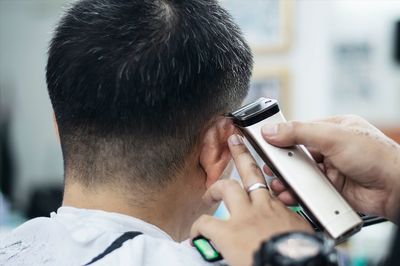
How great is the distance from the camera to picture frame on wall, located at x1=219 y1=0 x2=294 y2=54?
2.58 m

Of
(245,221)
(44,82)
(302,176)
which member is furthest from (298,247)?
(44,82)

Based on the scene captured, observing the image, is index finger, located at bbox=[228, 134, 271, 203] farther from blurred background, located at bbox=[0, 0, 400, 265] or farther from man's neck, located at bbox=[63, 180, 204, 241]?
blurred background, located at bbox=[0, 0, 400, 265]

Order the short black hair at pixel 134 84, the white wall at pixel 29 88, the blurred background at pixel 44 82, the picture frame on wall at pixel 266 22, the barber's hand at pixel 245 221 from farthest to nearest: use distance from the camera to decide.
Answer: the white wall at pixel 29 88 < the blurred background at pixel 44 82 < the picture frame on wall at pixel 266 22 < the short black hair at pixel 134 84 < the barber's hand at pixel 245 221

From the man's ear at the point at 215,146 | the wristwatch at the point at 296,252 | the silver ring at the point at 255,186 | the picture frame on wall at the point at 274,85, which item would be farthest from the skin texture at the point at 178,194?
the picture frame on wall at the point at 274,85

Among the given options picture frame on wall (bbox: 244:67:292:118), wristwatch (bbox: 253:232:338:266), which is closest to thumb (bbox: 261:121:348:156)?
wristwatch (bbox: 253:232:338:266)

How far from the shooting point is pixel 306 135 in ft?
2.72

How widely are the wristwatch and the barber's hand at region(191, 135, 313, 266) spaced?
116 mm

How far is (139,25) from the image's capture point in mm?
798

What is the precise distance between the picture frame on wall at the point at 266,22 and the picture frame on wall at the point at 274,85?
10 cm

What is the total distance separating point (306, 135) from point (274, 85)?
6.09 ft

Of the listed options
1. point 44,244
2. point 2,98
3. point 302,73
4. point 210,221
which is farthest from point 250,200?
point 2,98

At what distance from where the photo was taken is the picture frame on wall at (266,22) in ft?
8.48

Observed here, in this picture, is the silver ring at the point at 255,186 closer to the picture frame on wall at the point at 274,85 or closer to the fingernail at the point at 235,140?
the fingernail at the point at 235,140

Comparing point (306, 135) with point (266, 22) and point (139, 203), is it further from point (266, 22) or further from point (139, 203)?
point (266, 22)
